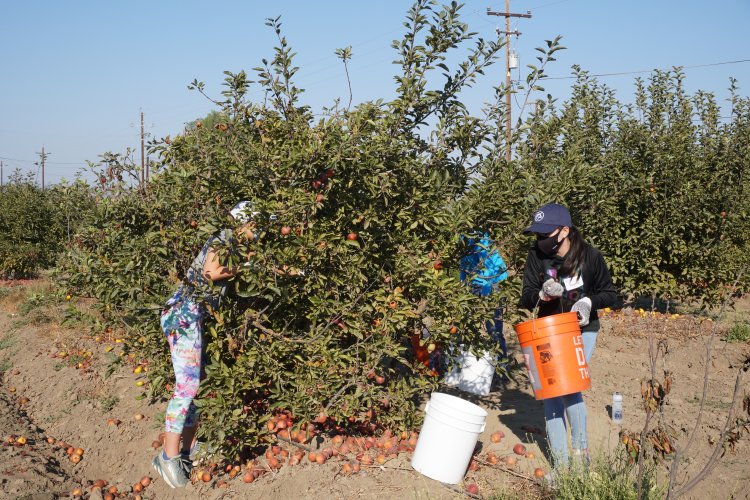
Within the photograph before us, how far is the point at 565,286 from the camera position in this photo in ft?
12.4

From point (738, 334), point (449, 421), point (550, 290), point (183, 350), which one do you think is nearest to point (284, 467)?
point (183, 350)

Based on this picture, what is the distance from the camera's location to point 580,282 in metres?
3.74

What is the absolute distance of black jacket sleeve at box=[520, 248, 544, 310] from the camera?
3.80 metres

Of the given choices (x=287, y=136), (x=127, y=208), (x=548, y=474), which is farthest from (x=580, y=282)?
(x=127, y=208)

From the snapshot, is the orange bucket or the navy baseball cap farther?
the navy baseball cap

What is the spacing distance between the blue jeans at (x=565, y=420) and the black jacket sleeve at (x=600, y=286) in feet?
0.66

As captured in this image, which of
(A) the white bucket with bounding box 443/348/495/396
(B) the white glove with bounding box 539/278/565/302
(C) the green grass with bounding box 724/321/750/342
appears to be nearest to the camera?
(B) the white glove with bounding box 539/278/565/302

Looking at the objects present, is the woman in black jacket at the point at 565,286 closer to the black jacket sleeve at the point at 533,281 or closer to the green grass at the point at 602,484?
the black jacket sleeve at the point at 533,281

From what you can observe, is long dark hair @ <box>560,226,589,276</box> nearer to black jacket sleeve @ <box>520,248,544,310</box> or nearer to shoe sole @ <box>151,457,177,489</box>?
black jacket sleeve @ <box>520,248,544,310</box>

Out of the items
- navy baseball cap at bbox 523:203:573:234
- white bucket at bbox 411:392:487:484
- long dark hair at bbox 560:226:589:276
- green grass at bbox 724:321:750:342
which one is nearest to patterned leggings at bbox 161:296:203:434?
white bucket at bbox 411:392:487:484

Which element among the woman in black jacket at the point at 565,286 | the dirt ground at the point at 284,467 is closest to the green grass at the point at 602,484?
the dirt ground at the point at 284,467

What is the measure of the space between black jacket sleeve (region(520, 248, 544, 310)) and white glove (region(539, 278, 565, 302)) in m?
0.10

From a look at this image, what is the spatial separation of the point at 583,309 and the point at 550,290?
203 millimetres

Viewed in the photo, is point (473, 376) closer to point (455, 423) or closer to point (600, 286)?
point (455, 423)
